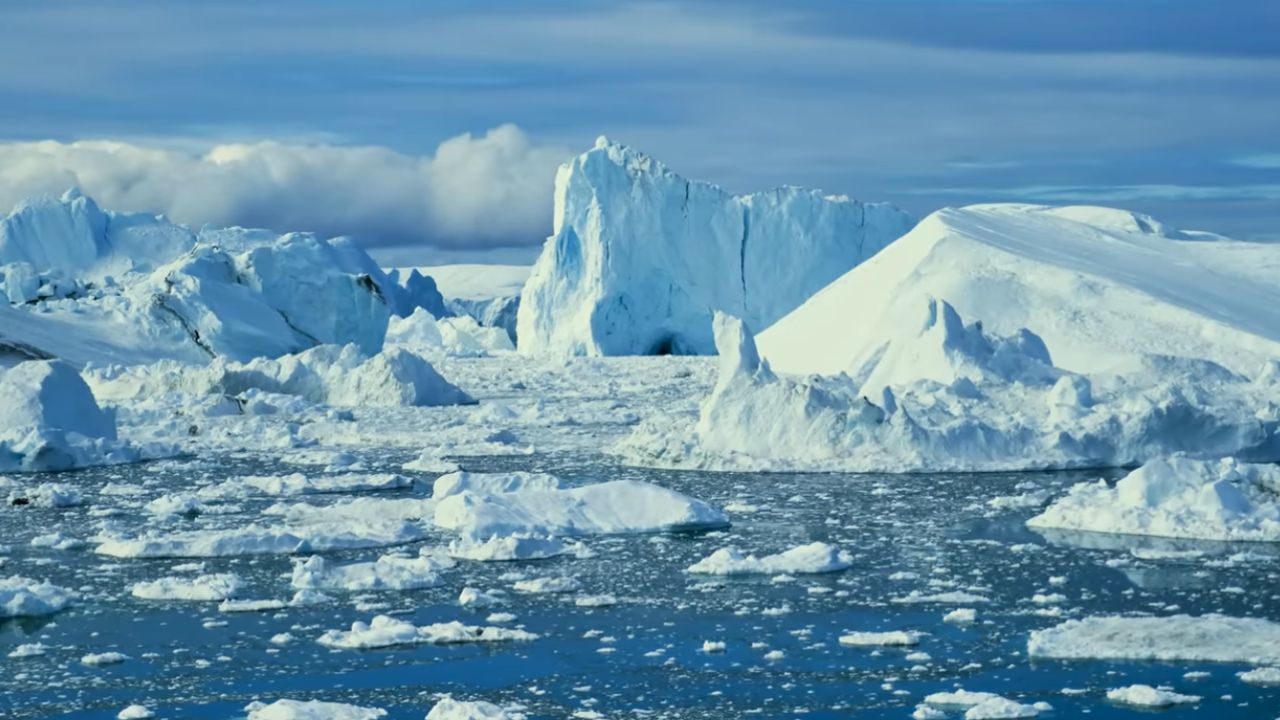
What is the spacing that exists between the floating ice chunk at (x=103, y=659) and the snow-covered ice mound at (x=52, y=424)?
8.27 m

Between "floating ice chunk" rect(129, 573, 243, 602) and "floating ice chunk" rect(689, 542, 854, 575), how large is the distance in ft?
8.58

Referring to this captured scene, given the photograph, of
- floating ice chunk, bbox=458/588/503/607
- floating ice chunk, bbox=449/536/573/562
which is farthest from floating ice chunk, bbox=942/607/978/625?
floating ice chunk, bbox=449/536/573/562

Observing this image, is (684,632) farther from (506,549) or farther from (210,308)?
(210,308)

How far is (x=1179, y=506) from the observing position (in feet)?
33.8

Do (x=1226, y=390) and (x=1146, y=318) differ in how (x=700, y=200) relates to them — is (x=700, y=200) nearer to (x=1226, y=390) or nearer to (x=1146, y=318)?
(x=1146, y=318)

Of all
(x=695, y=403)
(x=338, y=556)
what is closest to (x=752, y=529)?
(x=338, y=556)

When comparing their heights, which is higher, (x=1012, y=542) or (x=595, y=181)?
(x=595, y=181)

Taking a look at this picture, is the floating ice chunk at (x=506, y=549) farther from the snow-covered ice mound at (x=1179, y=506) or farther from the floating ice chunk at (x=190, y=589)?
the snow-covered ice mound at (x=1179, y=506)

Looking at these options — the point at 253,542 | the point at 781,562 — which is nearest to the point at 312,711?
the point at 781,562

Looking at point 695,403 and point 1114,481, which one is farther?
point 695,403

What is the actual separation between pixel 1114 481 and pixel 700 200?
24.5m

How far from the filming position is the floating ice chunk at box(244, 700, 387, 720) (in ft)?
19.6

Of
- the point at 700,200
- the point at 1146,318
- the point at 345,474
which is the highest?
the point at 700,200

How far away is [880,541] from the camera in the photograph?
1002cm
